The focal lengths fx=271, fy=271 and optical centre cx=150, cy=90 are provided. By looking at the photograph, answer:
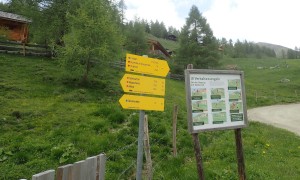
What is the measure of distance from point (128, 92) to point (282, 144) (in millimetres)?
10131

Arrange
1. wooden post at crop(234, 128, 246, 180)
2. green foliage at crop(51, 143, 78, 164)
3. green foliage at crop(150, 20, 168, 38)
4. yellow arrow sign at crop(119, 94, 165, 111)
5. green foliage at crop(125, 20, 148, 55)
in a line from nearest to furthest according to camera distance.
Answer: yellow arrow sign at crop(119, 94, 165, 111), wooden post at crop(234, 128, 246, 180), green foliage at crop(51, 143, 78, 164), green foliage at crop(125, 20, 148, 55), green foliage at crop(150, 20, 168, 38)

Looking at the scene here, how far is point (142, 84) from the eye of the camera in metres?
5.92

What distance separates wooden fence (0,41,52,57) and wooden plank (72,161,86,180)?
98.5 ft

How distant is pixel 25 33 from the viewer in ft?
135

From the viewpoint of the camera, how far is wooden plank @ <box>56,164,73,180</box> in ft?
13.3

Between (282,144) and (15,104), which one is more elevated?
(15,104)

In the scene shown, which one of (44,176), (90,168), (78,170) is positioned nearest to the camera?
(44,176)

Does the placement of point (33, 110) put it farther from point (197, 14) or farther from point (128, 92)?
point (197, 14)

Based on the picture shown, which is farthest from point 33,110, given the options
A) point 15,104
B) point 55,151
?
point 55,151

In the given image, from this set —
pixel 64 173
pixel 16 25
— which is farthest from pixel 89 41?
pixel 16 25

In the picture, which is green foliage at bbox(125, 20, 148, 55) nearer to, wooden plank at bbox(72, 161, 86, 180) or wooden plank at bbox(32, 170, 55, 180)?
wooden plank at bbox(72, 161, 86, 180)

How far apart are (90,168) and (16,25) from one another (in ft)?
138

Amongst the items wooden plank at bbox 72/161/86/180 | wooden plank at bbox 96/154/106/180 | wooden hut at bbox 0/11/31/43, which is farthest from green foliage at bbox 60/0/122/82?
wooden hut at bbox 0/11/31/43

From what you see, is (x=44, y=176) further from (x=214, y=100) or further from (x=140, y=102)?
(x=214, y=100)
